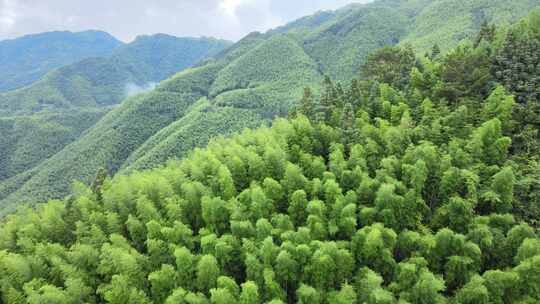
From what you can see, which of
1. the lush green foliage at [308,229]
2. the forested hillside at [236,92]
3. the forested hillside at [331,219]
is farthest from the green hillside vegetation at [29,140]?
the lush green foliage at [308,229]

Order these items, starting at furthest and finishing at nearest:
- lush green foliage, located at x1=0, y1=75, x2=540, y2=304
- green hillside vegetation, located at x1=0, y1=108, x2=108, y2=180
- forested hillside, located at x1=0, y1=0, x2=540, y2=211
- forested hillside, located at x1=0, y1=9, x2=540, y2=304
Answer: green hillside vegetation, located at x1=0, y1=108, x2=108, y2=180
forested hillside, located at x1=0, y1=0, x2=540, y2=211
forested hillside, located at x1=0, y1=9, x2=540, y2=304
lush green foliage, located at x1=0, y1=75, x2=540, y2=304

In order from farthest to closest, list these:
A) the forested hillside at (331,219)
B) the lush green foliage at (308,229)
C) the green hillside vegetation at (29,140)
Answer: the green hillside vegetation at (29,140)
the forested hillside at (331,219)
the lush green foliage at (308,229)

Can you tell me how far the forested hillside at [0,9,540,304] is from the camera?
607 inches

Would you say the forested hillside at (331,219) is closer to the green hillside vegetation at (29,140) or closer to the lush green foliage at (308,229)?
the lush green foliage at (308,229)

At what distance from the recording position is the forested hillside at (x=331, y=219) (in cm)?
1541

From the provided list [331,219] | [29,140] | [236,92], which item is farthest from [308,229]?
[29,140]

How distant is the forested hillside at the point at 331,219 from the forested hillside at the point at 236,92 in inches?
2430

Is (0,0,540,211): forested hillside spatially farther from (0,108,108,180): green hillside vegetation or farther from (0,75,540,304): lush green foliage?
(0,75,540,304): lush green foliage

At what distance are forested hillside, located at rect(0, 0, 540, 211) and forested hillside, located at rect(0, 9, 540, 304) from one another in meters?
61.7

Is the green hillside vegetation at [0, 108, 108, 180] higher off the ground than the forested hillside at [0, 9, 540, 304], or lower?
higher

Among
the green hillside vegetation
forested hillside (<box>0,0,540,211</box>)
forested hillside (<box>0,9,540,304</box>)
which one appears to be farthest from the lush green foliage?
the green hillside vegetation

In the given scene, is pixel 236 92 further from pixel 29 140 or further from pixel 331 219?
pixel 331 219

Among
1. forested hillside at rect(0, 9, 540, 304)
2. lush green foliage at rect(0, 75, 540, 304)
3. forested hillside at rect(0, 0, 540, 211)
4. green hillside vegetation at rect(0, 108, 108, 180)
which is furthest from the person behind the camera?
green hillside vegetation at rect(0, 108, 108, 180)

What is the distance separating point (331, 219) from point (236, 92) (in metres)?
106
